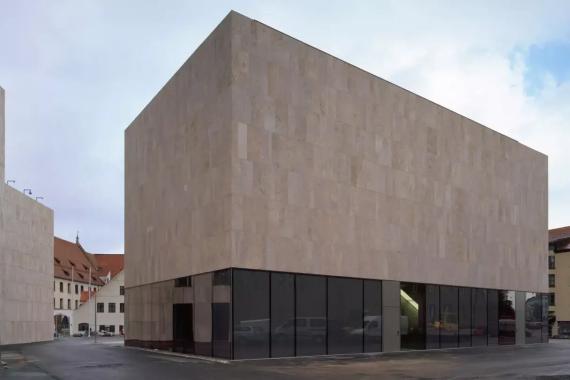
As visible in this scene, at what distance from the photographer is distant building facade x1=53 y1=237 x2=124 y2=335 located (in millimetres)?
116188

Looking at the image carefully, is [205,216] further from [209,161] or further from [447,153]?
[447,153]

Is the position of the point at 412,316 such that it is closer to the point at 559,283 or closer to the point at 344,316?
the point at 344,316

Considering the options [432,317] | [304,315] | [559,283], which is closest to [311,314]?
[304,315]

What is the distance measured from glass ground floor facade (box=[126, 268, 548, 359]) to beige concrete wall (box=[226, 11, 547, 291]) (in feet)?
2.74

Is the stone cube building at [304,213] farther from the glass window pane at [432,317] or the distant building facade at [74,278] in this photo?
the distant building facade at [74,278]

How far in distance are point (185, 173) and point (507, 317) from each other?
25031 mm

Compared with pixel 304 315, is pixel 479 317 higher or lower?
lower

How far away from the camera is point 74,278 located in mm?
128500

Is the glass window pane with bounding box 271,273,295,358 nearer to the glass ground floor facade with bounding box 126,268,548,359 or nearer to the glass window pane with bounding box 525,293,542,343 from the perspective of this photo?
the glass ground floor facade with bounding box 126,268,548,359

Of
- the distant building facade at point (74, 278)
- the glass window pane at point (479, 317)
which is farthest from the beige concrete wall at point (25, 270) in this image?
the glass window pane at point (479, 317)

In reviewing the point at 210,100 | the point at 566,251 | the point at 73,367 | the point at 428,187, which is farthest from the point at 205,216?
the point at 566,251

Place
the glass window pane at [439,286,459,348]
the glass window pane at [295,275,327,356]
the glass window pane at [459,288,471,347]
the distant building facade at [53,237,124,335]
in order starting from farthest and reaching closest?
1. the distant building facade at [53,237,124,335]
2. the glass window pane at [459,288,471,347]
3. the glass window pane at [439,286,459,348]
4. the glass window pane at [295,275,327,356]

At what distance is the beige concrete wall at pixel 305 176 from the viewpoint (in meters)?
28.6

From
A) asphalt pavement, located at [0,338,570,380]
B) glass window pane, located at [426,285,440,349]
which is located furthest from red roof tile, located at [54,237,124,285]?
asphalt pavement, located at [0,338,570,380]
